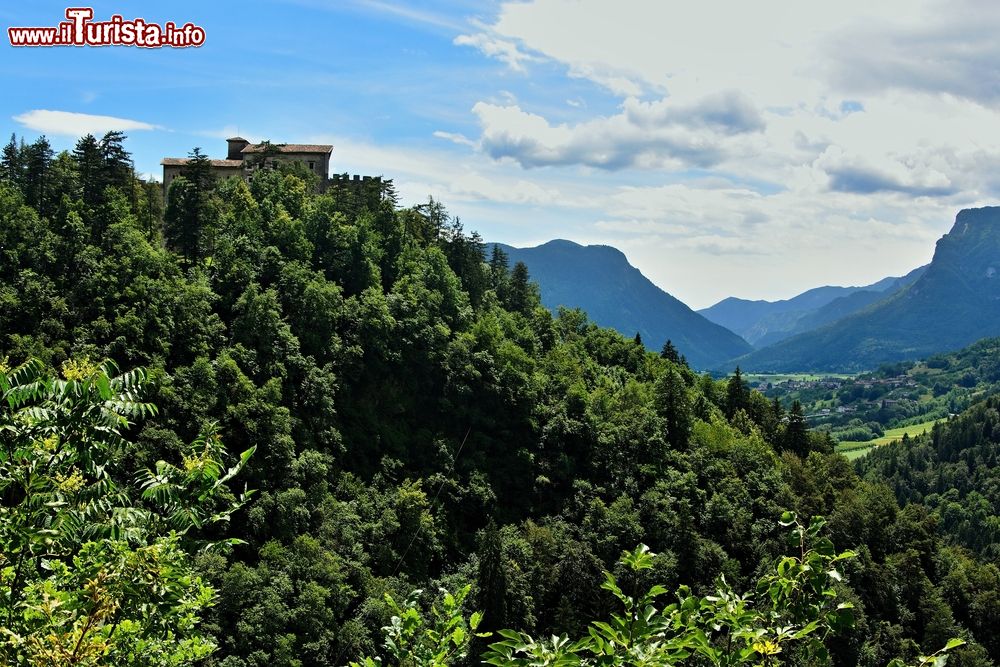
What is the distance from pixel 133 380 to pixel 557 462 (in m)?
77.1

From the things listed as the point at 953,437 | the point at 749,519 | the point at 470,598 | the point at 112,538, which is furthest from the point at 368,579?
the point at 953,437

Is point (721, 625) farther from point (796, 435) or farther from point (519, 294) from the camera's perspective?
point (519, 294)

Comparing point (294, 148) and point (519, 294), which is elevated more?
point (294, 148)

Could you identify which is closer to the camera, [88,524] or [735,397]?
[88,524]

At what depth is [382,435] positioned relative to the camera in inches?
3105

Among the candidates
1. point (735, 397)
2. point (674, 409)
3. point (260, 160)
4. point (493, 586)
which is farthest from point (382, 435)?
point (735, 397)

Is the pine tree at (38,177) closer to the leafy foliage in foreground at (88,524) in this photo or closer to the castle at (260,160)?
the castle at (260,160)

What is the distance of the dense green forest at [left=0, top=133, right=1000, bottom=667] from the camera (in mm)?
61875

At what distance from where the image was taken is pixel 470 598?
6325 cm

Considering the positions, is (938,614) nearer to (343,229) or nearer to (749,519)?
(749,519)

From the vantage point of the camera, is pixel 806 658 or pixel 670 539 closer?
pixel 806 658

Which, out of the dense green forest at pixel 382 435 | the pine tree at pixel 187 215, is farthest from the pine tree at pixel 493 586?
the pine tree at pixel 187 215

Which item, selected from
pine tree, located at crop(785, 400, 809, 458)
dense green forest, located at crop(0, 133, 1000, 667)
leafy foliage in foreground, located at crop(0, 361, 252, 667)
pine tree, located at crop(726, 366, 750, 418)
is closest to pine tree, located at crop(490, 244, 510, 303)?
dense green forest, located at crop(0, 133, 1000, 667)

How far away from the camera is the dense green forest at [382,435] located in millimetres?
61875
